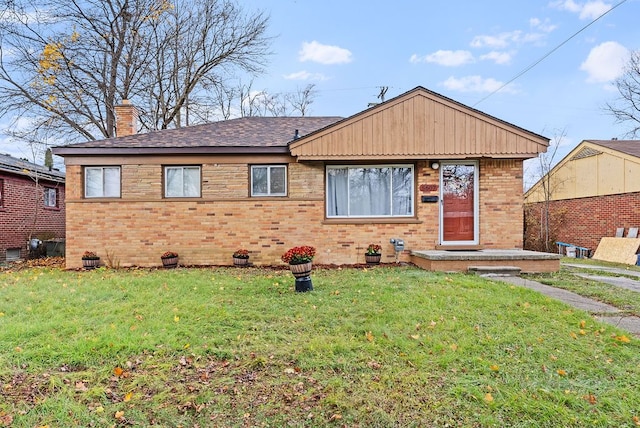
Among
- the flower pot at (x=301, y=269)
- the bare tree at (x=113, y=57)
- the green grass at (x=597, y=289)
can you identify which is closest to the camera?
the green grass at (x=597, y=289)

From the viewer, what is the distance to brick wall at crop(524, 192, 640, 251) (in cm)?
1402

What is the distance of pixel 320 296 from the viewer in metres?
5.75

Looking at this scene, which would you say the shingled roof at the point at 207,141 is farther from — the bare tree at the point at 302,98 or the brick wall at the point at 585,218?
the bare tree at the point at 302,98

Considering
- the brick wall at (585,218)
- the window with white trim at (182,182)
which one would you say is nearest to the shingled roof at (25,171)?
the window with white trim at (182,182)

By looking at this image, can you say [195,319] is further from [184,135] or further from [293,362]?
[184,135]

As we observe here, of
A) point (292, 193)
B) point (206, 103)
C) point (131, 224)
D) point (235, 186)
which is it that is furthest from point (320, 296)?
point (206, 103)

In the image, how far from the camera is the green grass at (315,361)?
2.64 metres

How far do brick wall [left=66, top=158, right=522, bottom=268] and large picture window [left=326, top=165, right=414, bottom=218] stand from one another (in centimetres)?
27

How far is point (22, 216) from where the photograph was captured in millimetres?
13938

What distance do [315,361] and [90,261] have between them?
27.0ft

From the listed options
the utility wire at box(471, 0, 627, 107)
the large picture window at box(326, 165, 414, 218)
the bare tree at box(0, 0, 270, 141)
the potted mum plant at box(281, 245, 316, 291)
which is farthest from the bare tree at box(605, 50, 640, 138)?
the potted mum plant at box(281, 245, 316, 291)

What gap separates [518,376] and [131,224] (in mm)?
9195

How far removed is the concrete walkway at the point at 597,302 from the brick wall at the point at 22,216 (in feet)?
53.2

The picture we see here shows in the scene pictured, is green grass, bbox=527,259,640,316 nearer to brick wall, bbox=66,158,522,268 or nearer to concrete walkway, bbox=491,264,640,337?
concrete walkway, bbox=491,264,640,337
